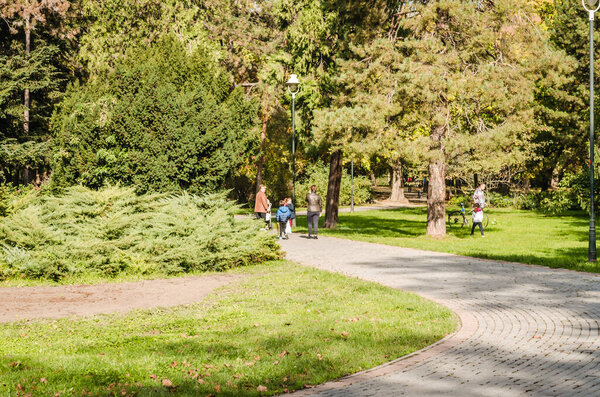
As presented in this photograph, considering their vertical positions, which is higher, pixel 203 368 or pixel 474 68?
pixel 474 68

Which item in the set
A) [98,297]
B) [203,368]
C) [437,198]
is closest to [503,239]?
[437,198]

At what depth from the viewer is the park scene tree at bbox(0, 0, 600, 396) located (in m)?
7.07

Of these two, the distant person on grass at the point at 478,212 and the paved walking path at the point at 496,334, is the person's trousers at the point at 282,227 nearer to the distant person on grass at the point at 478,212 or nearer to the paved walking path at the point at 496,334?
the paved walking path at the point at 496,334

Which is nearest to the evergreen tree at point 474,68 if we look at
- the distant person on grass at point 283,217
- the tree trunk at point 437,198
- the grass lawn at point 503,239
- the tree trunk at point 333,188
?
the tree trunk at point 437,198

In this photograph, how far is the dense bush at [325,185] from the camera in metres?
45.7

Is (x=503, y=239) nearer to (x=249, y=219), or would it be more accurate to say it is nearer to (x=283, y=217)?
(x=283, y=217)

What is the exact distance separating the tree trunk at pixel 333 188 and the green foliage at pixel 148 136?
8.70m

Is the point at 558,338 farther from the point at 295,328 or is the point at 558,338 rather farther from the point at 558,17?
the point at 558,17

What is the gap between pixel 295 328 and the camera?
8.08 metres

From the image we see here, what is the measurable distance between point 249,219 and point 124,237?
133 inches

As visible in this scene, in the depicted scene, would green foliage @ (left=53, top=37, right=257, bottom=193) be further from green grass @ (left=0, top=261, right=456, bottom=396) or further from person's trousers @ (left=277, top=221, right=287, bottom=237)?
green grass @ (left=0, top=261, right=456, bottom=396)

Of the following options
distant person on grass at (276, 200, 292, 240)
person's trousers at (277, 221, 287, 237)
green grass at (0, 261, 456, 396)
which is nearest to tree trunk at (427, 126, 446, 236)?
distant person on grass at (276, 200, 292, 240)

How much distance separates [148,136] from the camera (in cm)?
1633

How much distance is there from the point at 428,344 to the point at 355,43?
53.1 ft
